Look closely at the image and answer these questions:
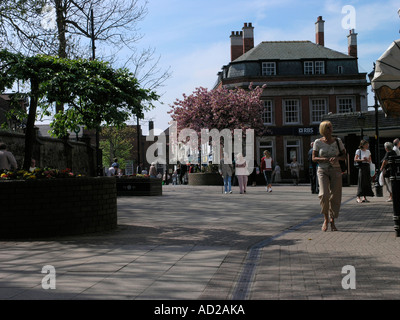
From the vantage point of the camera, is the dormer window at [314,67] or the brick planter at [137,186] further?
the dormer window at [314,67]

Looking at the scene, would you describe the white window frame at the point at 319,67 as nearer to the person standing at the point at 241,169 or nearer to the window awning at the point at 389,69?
the person standing at the point at 241,169

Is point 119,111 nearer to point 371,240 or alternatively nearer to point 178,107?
point 371,240

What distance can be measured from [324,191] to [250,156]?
3372 centimetres

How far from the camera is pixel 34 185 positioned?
7.55 metres

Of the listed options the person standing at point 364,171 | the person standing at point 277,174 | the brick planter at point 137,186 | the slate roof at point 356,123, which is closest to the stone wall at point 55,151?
the brick planter at point 137,186

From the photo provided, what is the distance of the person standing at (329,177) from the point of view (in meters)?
8.30

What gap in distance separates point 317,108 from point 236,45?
37.1 feet

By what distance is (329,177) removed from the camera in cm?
841

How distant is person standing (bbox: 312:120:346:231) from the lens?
8297 mm

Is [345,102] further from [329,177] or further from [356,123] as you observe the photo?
[329,177]

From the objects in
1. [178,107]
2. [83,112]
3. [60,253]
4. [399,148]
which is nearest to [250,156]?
[178,107]

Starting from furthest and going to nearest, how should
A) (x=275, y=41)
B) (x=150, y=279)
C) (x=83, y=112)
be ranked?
(x=275, y=41) → (x=83, y=112) → (x=150, y=279)

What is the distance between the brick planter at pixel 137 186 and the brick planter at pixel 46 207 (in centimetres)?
1027

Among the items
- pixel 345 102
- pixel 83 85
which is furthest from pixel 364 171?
pixel 345 102
